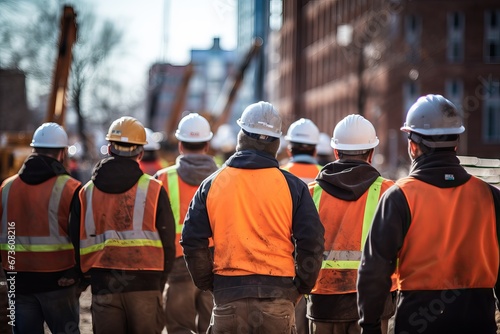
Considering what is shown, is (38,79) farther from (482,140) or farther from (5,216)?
(5,216)

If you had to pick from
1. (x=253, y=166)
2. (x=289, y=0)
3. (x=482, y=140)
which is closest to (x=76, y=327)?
(x=253, y=166)

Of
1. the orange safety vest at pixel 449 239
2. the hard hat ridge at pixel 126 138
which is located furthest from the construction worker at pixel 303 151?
the orange safety vest at pixel 449 239

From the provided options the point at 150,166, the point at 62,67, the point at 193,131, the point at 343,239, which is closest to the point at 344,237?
the point at 343,239

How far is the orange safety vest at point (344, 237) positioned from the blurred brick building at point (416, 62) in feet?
93.2

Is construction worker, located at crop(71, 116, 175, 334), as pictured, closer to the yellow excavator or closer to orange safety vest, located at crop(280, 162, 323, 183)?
orange safety vest, located at crop(280, 162, 323, 183)

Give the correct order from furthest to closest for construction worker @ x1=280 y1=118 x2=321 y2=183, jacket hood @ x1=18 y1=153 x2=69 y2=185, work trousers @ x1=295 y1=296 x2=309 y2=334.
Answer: construction worker @ x1=280 y1=118 x2=321 y2=183 < work trousers @ x1=295 y1=296 x2=309 y2=334 < jacket hood @ x1=18 y1=153 x2=69 y2=185

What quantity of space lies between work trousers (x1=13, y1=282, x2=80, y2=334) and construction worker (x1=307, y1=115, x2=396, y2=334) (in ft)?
6.72

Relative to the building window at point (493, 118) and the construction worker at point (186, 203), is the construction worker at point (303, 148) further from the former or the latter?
the building window at point (493, 118)

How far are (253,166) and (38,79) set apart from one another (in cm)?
4592

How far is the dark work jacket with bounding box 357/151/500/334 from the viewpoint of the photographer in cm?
459

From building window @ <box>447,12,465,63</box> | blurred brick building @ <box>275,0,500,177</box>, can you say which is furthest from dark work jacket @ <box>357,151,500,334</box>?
building window @ <box>447,12,465,63</box>

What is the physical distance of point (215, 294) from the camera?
5398 mm

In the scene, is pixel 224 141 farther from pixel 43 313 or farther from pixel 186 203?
pixel 43 313

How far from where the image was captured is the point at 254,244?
5.34 m
